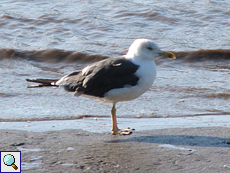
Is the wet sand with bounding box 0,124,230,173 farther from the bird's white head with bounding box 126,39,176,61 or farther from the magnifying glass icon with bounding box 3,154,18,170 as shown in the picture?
the bird's white head with bounding box 126,39,176,61

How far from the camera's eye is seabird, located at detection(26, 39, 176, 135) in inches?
178

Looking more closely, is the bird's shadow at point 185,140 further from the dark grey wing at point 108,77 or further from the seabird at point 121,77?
the dark grey wing at point 108,77

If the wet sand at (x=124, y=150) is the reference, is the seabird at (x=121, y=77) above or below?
above

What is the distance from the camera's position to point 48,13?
1207 cm

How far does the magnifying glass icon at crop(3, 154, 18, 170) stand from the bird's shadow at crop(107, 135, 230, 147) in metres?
1.18

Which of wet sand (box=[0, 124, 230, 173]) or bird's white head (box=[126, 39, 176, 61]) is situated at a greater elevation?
bird's white head (box=[126, 39, 176, 61])

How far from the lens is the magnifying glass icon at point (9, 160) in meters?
3.49

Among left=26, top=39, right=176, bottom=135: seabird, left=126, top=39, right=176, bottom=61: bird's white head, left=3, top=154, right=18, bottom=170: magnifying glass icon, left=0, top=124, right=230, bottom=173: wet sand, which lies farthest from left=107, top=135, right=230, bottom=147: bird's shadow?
left=3, top=154, right=18, bottom=170: magnifying glass icon

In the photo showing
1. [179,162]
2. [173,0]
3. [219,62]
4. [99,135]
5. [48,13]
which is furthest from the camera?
[173,0]

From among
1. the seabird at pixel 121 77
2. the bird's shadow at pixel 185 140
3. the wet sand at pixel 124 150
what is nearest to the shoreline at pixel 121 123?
the wet sand at pixel 124 150

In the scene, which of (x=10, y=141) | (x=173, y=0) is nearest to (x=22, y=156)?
(x=10, y=141)

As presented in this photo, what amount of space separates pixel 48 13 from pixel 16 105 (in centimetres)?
693

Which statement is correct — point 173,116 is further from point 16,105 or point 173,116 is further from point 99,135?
point 16,105

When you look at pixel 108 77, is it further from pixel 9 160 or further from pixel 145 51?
pixel 9 160
